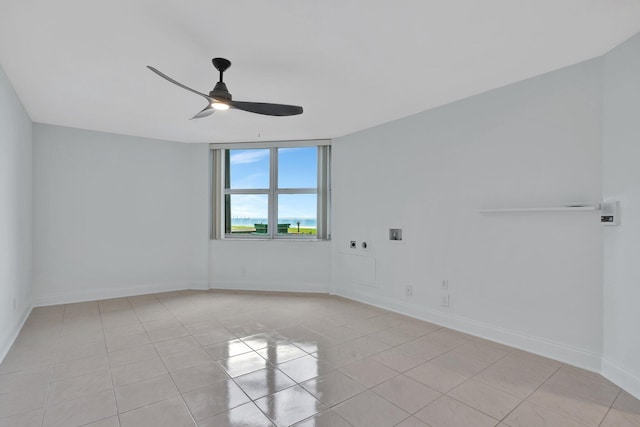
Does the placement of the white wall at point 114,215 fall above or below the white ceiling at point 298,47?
below

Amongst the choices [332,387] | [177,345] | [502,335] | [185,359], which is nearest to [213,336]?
[177,345]

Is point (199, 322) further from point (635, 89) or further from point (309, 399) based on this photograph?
point (635, 89)

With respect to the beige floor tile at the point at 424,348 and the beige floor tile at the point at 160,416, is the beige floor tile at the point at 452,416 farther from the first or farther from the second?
the beige floor tile at the point at 160,416

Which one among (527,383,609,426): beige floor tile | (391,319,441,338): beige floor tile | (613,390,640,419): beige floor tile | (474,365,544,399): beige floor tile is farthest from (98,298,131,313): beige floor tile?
(613,390,640,419): beige floor tile

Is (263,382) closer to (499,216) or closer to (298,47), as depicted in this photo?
(298,47)

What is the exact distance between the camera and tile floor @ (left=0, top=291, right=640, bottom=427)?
179 cm

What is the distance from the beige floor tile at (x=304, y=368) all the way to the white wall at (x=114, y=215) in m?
2.90

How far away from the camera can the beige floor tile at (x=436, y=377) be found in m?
2.13

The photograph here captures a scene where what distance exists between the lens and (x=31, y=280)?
12.5ft

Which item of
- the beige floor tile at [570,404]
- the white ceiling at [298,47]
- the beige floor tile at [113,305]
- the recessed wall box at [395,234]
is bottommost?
the beige floor tile at [113,305]

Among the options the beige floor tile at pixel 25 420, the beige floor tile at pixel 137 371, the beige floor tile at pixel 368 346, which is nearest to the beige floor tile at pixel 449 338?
the beige floor tile at pixel 368 346

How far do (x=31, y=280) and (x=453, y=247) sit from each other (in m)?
5.06

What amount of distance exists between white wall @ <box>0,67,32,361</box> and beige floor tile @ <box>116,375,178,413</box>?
133cm

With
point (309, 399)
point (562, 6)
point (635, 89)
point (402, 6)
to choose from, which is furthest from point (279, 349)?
point (635, 89)
